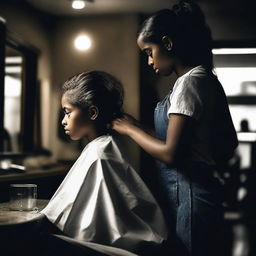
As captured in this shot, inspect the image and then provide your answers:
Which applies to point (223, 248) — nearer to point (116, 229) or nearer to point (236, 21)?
point (116, 229)

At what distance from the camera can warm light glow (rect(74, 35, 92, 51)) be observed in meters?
6.23

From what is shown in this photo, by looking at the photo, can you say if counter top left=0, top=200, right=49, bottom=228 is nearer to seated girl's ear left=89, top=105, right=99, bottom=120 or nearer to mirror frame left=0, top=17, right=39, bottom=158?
seated girl's ear left=89, top=105, right=99, bottom=120

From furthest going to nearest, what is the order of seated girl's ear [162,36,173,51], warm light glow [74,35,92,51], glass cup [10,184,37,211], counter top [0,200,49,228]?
warm light glow [74,35,92,51], glass cup [10,184,37,211], seated girl's ear [162,36,173,51], counter top [0,200,49,228]

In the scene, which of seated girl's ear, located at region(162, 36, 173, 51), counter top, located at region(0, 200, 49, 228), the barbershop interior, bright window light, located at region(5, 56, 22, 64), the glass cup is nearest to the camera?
counter top, located at region(0, 200, 49, 228)

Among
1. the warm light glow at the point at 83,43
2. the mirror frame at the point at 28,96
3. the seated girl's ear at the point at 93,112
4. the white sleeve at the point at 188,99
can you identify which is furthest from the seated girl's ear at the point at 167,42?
the warm light glow at the point at 83,43

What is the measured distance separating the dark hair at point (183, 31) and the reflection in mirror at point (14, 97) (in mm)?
4009

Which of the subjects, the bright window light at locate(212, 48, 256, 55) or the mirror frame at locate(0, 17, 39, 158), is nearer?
the mirror frame at locate(0, 17, 39, 158)

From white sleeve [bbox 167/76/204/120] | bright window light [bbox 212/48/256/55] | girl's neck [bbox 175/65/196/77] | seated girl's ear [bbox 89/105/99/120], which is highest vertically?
bright window light [bbox 212/48/256/55]

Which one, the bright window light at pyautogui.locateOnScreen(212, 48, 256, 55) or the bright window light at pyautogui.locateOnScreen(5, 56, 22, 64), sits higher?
the bright window light at pyautogui.locateOnScreen(212, 48, 256, 55)

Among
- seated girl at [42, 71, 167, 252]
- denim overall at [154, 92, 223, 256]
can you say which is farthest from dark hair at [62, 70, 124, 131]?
denim overall at [154, 92, 223, 256]

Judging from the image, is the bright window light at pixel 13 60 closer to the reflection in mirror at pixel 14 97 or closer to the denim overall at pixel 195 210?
the reflection in mirror at pixel 14 97

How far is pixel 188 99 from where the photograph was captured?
1.46 m

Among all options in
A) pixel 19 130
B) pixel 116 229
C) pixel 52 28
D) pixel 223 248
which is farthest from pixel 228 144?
pixel 52 28

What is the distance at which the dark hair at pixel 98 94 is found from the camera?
1737 millimetres
